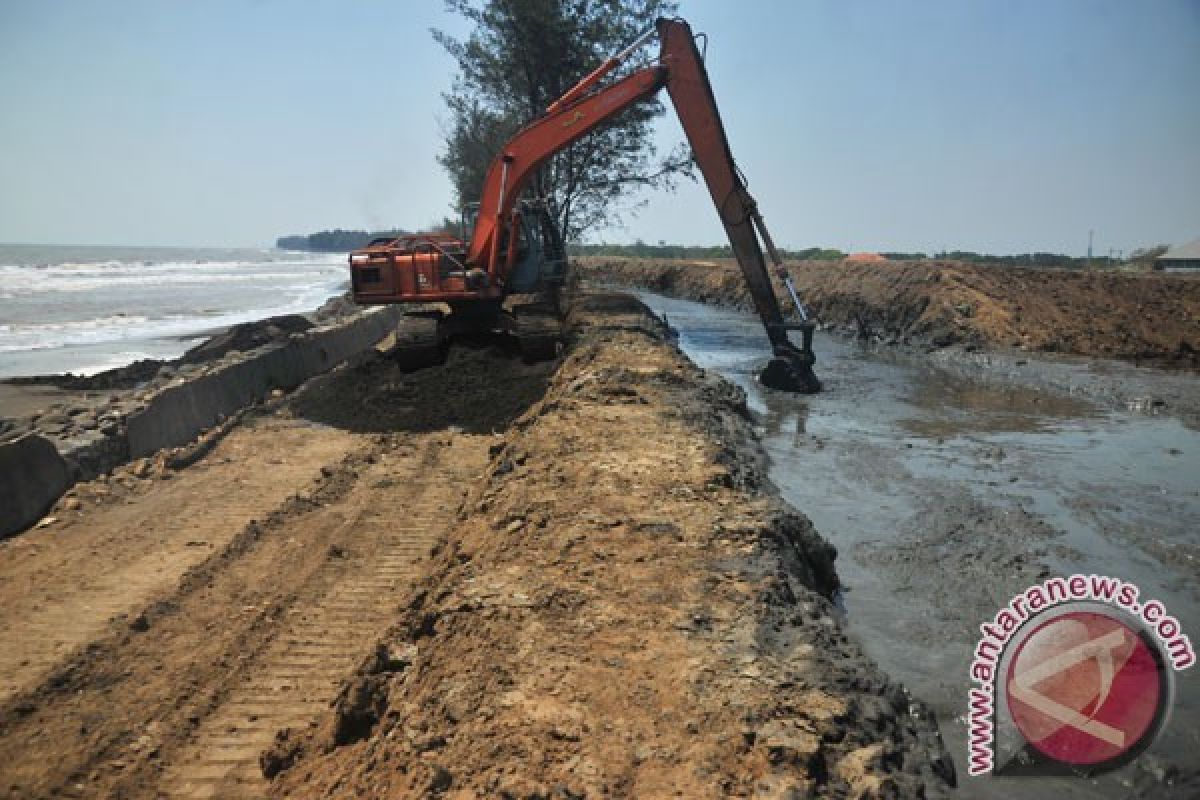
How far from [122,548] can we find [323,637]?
252 centimetres

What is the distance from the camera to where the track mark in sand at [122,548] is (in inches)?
181

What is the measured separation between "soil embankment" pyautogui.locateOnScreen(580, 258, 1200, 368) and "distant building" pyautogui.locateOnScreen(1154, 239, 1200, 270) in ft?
39.5

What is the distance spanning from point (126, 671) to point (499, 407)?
20.9 ft

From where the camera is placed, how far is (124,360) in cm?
1848

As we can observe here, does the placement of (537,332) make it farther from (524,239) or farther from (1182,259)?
(1182,259)

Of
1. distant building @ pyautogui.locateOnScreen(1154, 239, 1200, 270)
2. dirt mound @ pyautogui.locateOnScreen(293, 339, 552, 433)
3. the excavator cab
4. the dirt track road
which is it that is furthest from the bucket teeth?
distant building @ pyautogui.locateOnScreen(1154, 239, 1200, 270)

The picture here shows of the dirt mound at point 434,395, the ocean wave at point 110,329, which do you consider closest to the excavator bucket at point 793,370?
the dirt mound at point 434,395

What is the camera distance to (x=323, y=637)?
181 inches

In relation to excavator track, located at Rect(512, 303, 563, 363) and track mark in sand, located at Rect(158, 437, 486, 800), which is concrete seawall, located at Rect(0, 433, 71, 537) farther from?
excavator track, located at Rect(512, 303, 563, 363)

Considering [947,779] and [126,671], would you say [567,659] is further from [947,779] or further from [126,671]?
[126,671]

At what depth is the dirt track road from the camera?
140 inches

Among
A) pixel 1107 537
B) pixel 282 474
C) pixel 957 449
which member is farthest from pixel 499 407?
pixel 1107 537

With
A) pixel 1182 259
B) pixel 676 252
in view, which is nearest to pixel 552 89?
pixel 1182 259

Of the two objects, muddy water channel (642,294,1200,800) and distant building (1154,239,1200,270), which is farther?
distant building (1154,239,1200,270)
